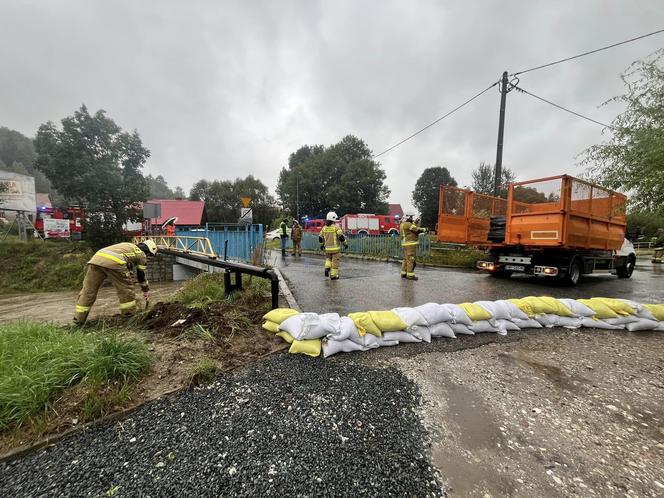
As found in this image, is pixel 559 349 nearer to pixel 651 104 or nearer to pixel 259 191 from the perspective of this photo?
pixel 651 104


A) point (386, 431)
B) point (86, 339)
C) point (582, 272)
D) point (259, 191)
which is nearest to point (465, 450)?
point (386, 431)

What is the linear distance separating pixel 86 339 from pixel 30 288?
15.7 m

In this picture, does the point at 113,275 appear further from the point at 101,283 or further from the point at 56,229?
the point at 56,229

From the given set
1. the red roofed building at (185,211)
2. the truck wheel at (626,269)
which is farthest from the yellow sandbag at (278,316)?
the red roofed building at (185,211)

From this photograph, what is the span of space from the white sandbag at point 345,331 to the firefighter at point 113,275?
144 inches

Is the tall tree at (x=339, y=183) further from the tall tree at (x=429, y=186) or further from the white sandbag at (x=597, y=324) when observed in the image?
the white sandbag at (x=597, y=324)

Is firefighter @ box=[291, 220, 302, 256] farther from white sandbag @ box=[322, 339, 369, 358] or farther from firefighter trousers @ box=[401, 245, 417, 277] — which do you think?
white sandbag @ box=[322, 339, 369, 358]

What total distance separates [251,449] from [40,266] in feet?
62.0

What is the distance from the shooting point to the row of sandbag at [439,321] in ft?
9.41

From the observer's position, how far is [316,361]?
268 centimetres

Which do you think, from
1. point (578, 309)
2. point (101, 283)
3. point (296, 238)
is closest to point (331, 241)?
point (101, 283)

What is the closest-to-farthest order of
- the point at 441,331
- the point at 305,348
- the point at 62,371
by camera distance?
the point at 62,371
the point at 305,348
the point at 441,331

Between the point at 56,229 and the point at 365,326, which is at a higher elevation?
the point at 56,229

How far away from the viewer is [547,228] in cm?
598
